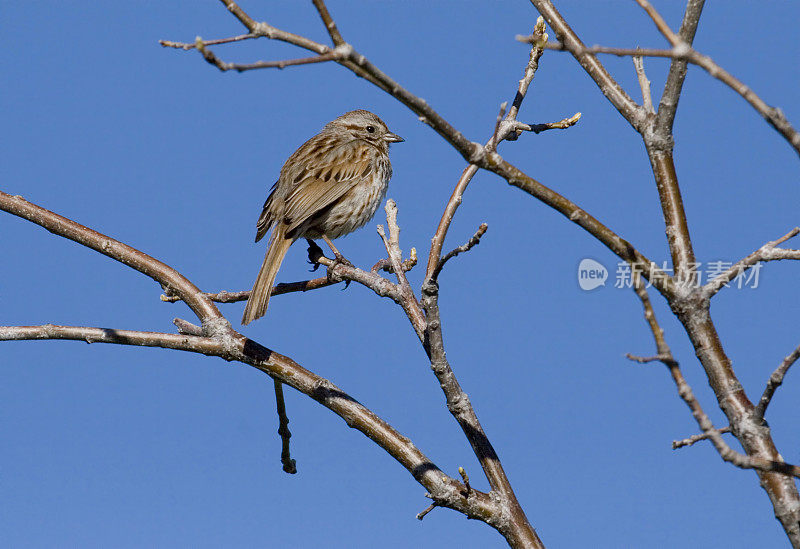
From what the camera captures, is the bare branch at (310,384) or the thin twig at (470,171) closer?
the bare branch at (310,384)

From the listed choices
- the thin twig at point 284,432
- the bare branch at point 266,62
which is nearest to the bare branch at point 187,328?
the thin twig at point 284,432

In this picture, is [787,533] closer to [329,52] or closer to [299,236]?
[329,52]

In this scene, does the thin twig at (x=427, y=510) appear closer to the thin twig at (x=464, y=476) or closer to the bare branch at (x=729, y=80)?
the thin twig at (x=464, y=476)

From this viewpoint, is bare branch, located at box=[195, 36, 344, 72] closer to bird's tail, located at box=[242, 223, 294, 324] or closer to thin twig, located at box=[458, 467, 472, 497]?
thin twig, located at box=[458, 467, 472, 497]

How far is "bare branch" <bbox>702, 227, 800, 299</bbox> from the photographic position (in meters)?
3.55

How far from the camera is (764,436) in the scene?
3393mm

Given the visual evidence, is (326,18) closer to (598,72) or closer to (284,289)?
(598,72)

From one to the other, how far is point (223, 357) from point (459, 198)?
1.61 metres

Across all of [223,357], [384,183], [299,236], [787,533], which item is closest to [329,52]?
[223,357]

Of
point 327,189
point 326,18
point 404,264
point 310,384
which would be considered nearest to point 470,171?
point 404,264

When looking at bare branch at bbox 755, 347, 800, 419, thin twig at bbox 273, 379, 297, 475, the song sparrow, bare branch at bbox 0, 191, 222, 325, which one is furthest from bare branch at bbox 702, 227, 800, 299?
the song sparrow

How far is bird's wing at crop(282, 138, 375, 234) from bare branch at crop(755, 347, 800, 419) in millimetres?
4351

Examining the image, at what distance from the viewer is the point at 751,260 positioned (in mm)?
3580

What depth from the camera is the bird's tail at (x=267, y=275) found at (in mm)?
5484
